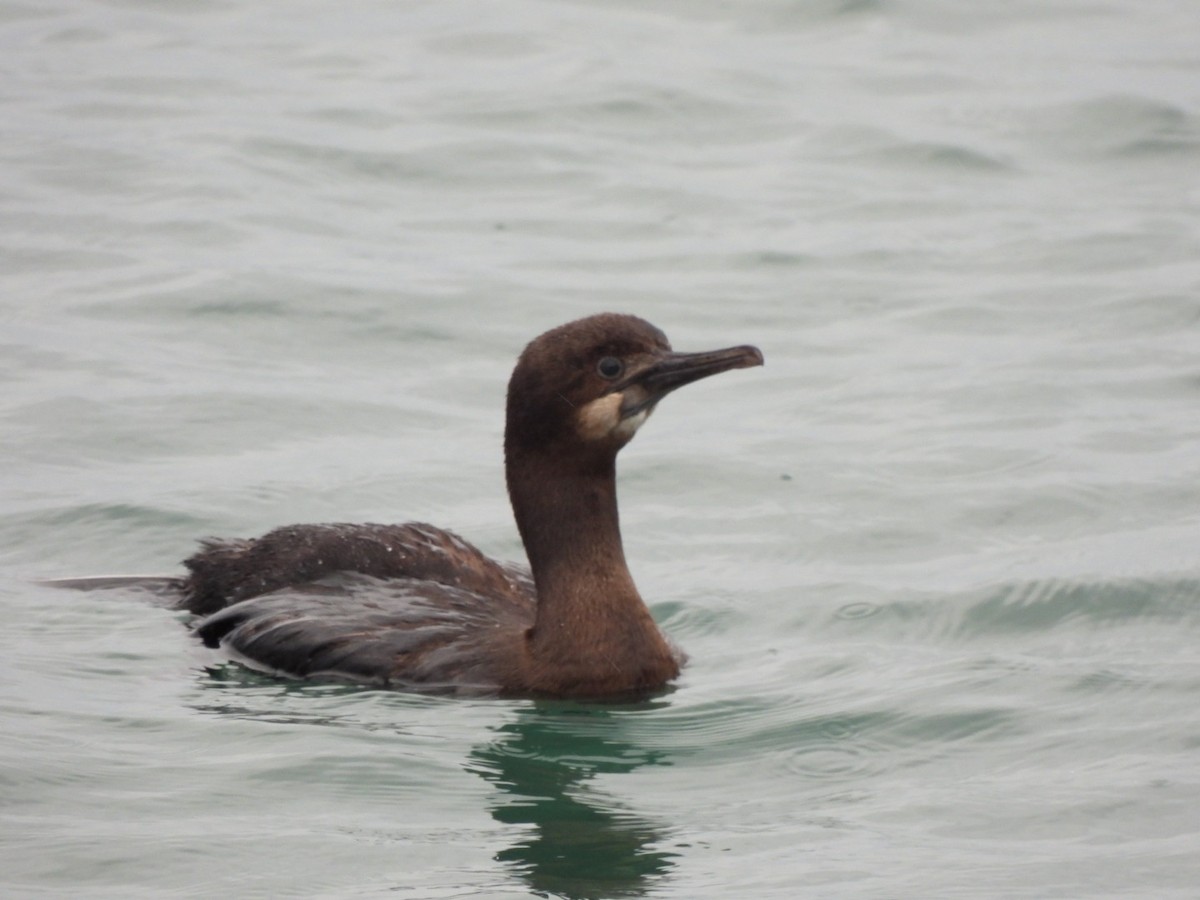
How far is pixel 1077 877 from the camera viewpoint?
243 inches

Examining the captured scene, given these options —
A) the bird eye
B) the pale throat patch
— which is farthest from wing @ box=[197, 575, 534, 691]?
the bird eye

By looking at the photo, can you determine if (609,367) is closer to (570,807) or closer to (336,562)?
(336,562)

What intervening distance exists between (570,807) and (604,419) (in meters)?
1.50

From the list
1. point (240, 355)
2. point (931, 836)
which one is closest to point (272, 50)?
point (240, 355)

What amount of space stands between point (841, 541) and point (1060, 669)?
5.85 feet

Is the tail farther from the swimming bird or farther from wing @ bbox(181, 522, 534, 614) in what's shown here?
the swimming bird

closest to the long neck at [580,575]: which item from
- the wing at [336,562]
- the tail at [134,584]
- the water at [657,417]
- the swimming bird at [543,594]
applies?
the swimming bird at [543,594]

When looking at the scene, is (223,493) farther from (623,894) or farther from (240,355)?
(623,894)

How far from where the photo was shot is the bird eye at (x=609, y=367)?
24.9 ft

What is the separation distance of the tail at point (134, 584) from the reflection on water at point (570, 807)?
189 cm

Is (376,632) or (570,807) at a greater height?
(376,632)

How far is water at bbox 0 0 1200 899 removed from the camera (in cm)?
658

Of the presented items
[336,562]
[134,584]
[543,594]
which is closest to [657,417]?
[134,584]

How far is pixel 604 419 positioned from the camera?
7605 mm
